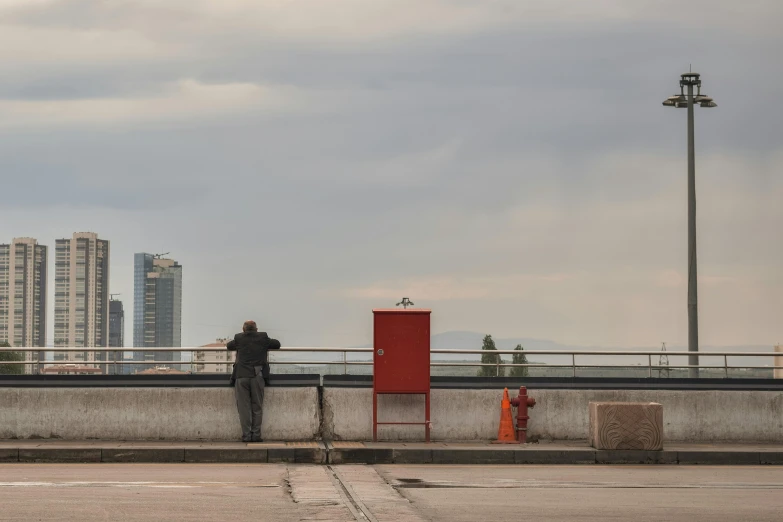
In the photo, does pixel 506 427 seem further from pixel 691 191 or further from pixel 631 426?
pixel 691 191

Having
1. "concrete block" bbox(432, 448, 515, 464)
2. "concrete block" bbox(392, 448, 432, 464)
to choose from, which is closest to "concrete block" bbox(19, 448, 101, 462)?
"concrete block" bbox(392, 448, 432, 464)

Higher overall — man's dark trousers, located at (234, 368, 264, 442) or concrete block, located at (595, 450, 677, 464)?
man's dark trousers, located at (234, 368, 264, 442)

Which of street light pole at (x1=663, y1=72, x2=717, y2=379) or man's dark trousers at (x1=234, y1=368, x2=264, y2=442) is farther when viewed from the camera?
street light pole at (x1=663, y1=72, x2=717, y2=379)

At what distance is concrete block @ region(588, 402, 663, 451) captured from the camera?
1730 centimetres

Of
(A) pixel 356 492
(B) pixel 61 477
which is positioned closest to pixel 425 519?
(A) pixel 356 492

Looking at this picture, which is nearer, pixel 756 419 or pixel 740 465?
pixel 740 465

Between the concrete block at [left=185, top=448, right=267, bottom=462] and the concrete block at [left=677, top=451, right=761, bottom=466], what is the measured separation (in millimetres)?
6271

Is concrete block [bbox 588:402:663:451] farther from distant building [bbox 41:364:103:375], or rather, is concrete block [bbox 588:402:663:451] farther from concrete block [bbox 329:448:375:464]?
distant building [bbox 41:364:103:375]

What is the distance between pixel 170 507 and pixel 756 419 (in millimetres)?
11231

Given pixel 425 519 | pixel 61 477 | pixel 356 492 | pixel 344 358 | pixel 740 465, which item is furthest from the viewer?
pixel 344 358

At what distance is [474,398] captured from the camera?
18734 millimetres

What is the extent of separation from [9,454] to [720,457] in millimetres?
10443

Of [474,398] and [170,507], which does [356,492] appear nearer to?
[170,507]

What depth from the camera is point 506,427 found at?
18312mm
